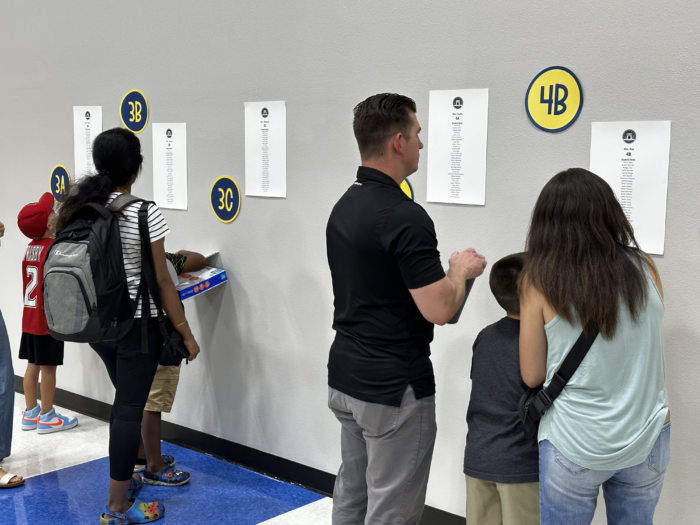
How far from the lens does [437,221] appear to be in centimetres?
271

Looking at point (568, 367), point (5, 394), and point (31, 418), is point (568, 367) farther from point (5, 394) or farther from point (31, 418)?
point (31, 418)

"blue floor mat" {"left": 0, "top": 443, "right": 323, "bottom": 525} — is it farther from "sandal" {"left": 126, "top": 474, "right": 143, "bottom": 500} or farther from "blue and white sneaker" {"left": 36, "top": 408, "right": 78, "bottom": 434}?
"blue and white sneaker" {"left": 36, "top": 408, "right": 78, "bottom": 434}

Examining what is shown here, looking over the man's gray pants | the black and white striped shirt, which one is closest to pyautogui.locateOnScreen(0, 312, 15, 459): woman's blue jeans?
the black and white striped shirt

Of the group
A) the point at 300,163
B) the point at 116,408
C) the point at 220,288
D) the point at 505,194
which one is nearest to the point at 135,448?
the point at 116,408

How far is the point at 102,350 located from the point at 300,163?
1.16 metres

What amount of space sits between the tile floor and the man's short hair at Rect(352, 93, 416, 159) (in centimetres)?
169

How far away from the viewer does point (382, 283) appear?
75.8 inches

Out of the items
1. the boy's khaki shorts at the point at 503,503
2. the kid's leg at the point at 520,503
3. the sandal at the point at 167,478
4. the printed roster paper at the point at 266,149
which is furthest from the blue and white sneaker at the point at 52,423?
the kid's leg at the point at 520,503

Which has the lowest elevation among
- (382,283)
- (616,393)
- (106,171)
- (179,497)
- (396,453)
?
(179,497)

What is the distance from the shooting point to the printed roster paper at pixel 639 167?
218cm

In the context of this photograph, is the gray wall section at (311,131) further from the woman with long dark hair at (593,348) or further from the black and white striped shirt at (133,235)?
the black and white striped shirt at (133,235)

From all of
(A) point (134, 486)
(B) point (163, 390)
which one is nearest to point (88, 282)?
(B) point (163, 390)

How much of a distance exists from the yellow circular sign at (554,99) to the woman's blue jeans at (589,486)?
1.06 m

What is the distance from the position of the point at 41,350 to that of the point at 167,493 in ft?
4.30
